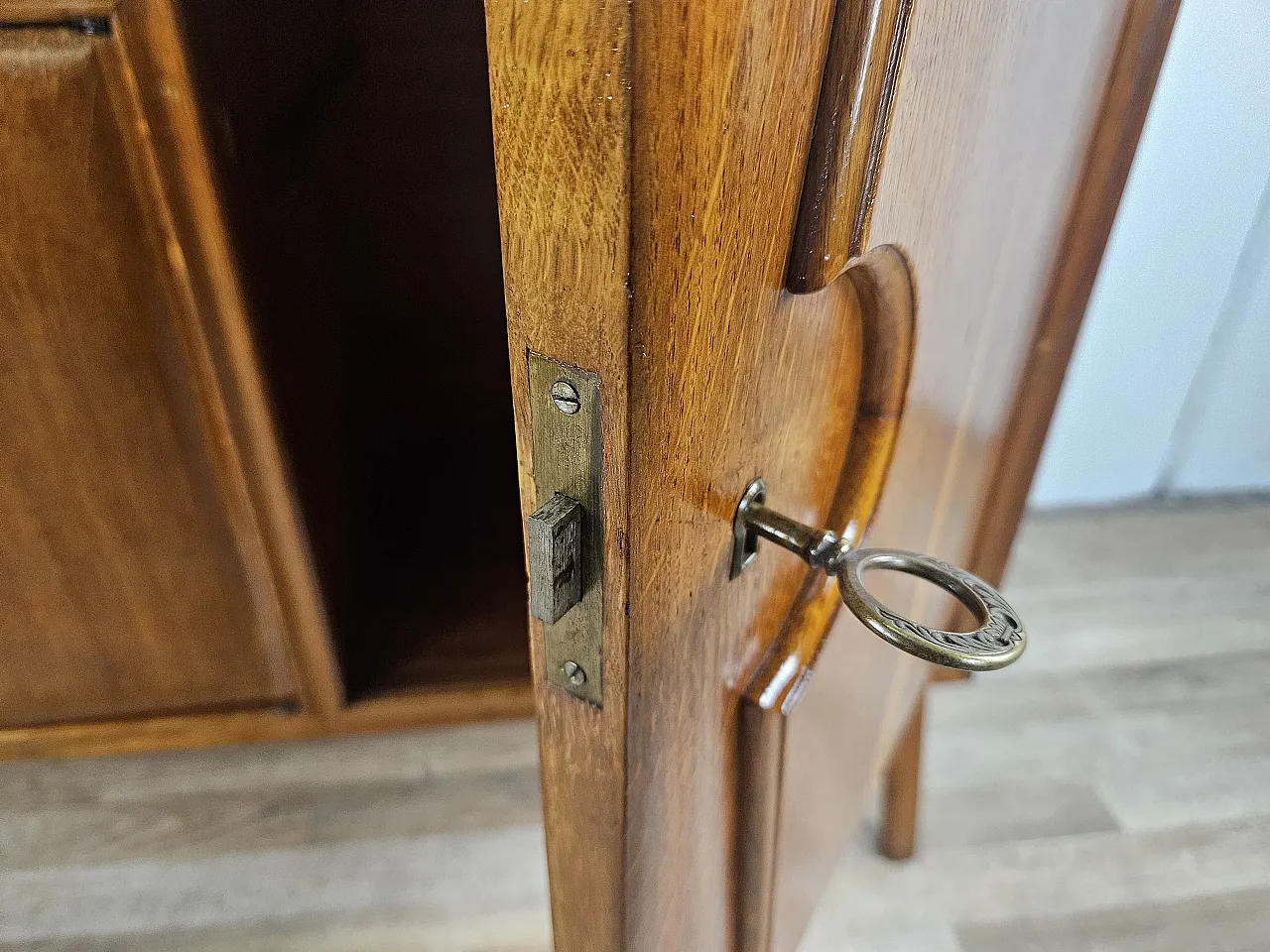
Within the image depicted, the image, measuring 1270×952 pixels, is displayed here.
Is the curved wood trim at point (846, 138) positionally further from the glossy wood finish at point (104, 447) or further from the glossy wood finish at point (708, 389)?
the glossy wood finish at point (104, 447)

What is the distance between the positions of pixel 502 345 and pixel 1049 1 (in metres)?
0.80

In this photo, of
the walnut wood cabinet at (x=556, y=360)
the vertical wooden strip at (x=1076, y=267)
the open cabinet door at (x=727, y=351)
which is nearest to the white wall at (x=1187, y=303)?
the vertical wooden strip at (x=1076, y=267)

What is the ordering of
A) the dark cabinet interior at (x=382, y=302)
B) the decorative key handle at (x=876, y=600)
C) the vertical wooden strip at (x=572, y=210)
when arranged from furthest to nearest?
the dark cabinet interior at (x=382, y=302) < the decorative key handle at (x=876, y=600) < the vertical wooden strip at (x=572, y=210)

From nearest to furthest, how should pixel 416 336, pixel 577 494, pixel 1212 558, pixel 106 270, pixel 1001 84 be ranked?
pixel 577 494 → pixel 1001 84 → pixel 106 270 → pixel 416 336 → pixel 1212 558

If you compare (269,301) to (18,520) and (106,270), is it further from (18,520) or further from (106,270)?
(18,520)

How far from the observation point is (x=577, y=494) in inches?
9.8

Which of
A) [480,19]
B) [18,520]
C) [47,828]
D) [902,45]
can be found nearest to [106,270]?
[18,520]

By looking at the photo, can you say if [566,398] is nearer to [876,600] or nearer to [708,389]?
[708,389]

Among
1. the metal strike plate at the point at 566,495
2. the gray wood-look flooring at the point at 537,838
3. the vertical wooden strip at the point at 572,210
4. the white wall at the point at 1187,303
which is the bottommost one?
the gray wood-look flooring at the point at 537,838

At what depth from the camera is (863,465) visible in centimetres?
40

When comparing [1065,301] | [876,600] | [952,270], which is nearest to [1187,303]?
[1065,301]

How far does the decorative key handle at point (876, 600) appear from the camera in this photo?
29 centimetres

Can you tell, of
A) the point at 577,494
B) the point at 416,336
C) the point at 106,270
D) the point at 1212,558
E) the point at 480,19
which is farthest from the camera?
the point at 1212,558

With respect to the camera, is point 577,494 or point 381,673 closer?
point 577,494
